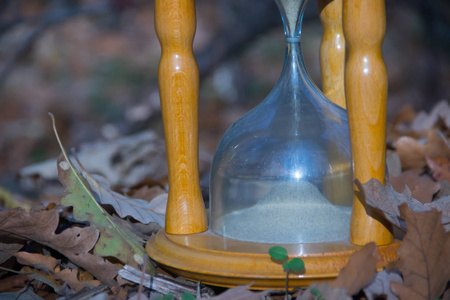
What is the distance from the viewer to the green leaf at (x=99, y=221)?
119 centimetres

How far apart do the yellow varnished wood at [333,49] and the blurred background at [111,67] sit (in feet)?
11.8

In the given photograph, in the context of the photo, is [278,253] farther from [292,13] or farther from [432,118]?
[432,118]

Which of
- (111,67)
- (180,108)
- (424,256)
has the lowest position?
(111,67)

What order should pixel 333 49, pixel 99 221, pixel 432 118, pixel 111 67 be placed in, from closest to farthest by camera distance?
pixel 99 221, pixel 333 49, pixel 432 118, pixel 111 67

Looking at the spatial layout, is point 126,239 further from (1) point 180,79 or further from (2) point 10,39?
(2) point 10,39

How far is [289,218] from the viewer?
1.17 meters

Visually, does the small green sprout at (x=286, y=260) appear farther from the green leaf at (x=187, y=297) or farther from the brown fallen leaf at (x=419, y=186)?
the brown fallen leaf at (x=419, y=186)

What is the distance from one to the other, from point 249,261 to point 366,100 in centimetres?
35

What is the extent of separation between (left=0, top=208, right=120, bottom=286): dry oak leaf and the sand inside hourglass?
0.27 m

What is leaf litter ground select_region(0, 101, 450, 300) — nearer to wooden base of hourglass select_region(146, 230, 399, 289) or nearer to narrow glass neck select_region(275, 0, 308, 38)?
wooden base of hourglass select_region(146, 230, 399, 289)

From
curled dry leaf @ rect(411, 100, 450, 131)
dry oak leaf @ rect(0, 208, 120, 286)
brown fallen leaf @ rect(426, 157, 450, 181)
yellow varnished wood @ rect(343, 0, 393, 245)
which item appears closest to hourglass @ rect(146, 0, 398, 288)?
yellow varnished wood @ rect(343, 0, 393, 245)

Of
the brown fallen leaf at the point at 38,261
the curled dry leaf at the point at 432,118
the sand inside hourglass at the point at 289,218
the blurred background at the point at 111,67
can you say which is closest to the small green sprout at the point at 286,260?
the sand inside hourglass at the point at 289,218

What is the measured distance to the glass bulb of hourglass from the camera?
3.91 ft

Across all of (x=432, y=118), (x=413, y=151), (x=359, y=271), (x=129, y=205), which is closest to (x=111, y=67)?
(x=432, y=118)
